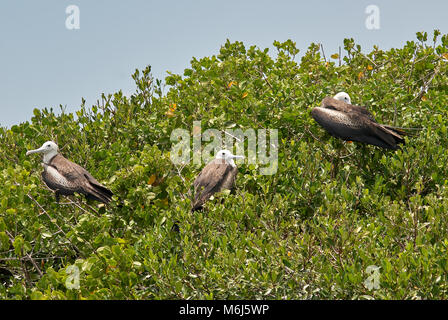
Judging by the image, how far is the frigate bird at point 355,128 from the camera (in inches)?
316

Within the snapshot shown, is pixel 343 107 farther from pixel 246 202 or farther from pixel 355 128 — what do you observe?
pixel 246 202

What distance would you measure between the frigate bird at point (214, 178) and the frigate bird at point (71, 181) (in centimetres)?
120

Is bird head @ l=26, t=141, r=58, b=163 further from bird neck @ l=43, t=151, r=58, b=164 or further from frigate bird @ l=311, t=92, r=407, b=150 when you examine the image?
frigate bird @ l=311, t=92, r=407, b=150

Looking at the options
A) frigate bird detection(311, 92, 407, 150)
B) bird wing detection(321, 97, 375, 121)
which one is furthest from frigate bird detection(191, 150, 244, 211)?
bird wing detection(321, 97, 375, 121)

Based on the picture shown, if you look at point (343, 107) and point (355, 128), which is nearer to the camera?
point (355, 128)

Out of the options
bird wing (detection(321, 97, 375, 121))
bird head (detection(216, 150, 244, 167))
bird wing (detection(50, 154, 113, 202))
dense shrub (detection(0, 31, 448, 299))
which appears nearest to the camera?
dense shrub (detection(0, 31, 448, 299))

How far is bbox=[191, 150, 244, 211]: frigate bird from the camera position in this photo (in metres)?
7.42

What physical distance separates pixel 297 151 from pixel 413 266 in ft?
11.5

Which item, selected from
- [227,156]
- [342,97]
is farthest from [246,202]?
[342,97]

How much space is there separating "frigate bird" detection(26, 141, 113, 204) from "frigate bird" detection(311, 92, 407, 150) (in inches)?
131

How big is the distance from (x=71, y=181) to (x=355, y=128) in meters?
4.14

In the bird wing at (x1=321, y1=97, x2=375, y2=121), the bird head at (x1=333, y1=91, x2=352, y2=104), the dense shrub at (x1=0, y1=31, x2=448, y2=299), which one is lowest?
the dense shrub at (x1=0, y1=31, x2=448, y2=299)

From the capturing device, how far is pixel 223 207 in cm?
636

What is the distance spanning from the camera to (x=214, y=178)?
745 centimetres
